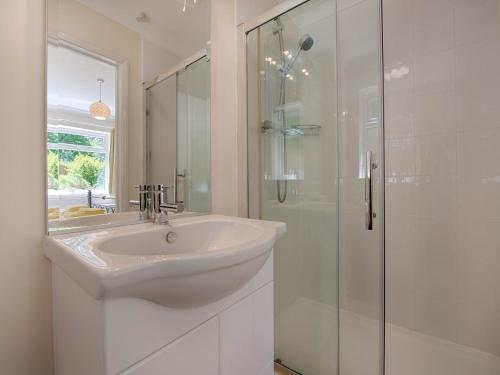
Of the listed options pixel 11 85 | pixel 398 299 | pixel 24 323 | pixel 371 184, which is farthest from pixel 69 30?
pixel 398 299

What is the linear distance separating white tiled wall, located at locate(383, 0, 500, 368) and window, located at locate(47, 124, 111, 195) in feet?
5.00

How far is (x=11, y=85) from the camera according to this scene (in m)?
0.66

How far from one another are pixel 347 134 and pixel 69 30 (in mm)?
1361

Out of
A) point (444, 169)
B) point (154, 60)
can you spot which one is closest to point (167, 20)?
point (154, 60)

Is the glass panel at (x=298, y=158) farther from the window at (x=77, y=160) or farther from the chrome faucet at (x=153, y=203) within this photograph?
the window at (x=77, y=160)

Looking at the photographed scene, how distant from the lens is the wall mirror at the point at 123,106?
761 mm

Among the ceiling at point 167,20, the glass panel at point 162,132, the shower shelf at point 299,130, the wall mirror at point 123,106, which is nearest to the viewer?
the wall mirror at point 123,106

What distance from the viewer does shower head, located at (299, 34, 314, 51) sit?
1500 mm

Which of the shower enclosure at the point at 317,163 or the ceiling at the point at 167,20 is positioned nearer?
the ceiling at the point at 167,20

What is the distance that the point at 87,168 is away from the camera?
2.70ft

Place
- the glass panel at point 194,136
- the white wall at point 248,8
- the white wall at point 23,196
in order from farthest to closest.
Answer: the white wall at point 248,8
the glass panel at point 194,136
the white wall at point 23,196

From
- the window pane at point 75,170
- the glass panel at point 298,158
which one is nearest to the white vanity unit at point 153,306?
the window pane at point 75,170

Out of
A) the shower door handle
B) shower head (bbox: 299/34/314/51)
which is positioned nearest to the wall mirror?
shower head (bbox: 299/34/314/51)

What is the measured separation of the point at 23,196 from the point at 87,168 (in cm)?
19
